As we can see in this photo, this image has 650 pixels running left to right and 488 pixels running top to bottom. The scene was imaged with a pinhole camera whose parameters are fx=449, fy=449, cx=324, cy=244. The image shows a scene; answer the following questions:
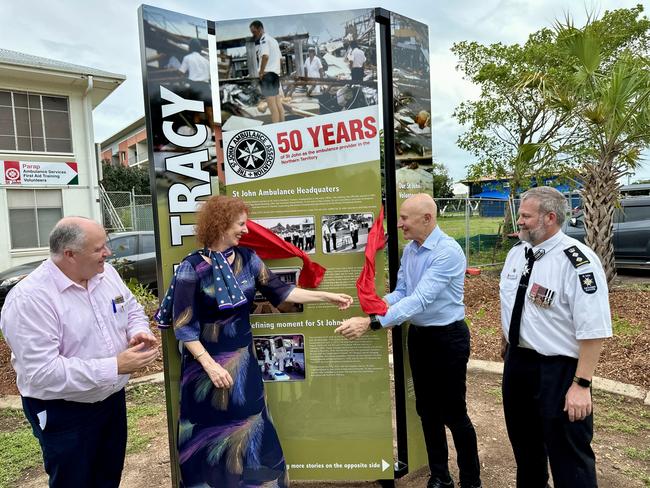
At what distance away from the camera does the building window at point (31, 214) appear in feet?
47.3

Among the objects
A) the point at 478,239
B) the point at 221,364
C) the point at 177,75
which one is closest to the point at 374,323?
the point at 221,364

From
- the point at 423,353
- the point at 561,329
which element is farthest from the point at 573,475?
the point at 423,353

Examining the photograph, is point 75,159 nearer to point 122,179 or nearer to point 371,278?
point 371,278

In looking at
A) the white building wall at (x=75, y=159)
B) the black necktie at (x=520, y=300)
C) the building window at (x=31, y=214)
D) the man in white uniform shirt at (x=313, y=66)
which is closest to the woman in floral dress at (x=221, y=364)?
the man in white uniform shirt at (x=313, y=66)

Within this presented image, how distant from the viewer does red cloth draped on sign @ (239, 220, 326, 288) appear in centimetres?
271

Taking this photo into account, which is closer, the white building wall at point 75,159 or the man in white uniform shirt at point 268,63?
the man in white uniform shirt at point 268,63

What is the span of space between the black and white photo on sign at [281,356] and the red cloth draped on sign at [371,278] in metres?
0.49

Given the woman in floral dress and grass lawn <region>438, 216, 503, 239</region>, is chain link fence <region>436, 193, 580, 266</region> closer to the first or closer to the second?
grass lawn <region>438, 216, 503, 239</region>

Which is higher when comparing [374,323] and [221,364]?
[374,323]

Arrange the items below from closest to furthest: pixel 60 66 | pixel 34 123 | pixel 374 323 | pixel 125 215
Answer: pixel 374 323 < pixel 60 66 < pixel 34 123 < pixel 125 215

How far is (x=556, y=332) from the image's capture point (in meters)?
2.26

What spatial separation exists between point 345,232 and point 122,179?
3267 centimetres

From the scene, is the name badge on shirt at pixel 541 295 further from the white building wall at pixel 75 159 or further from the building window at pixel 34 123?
the building window at pixel 34 123

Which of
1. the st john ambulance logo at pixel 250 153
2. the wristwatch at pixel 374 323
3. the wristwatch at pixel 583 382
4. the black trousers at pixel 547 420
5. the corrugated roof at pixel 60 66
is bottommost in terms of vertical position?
the black trousers at pixel 547 420
